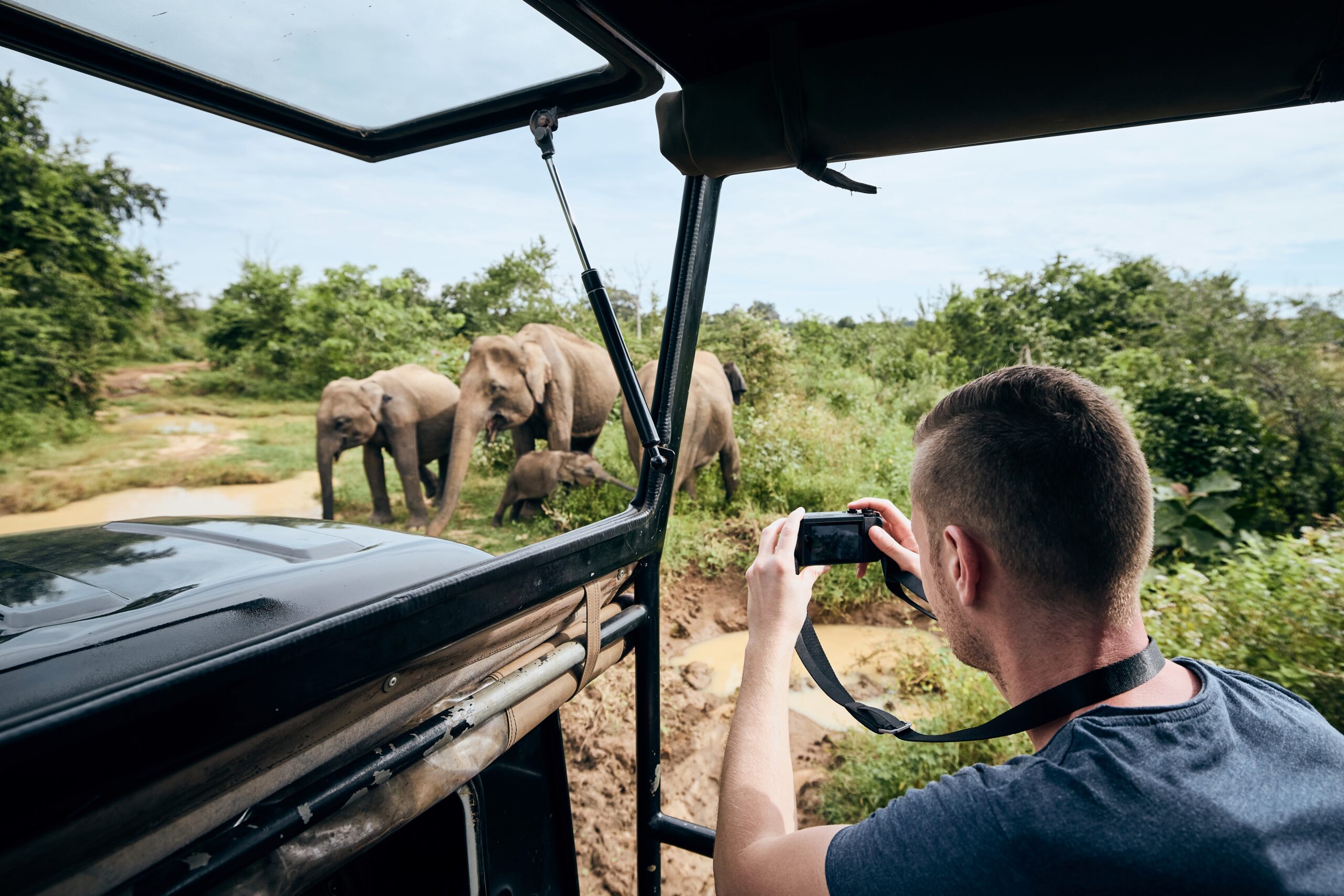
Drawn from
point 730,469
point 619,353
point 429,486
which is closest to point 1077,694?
point 619,353

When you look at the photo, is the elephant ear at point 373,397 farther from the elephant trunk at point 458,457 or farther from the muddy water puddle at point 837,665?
the muddy water puddle at point 837,665

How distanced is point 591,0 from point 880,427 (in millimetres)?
9059

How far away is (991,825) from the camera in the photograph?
80 centimetres

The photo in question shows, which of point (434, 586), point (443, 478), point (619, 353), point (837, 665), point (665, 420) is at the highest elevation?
point (619, 353)

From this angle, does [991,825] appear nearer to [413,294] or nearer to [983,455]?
[983,455]

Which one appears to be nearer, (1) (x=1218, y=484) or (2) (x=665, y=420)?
(2) (x=665, y=420)

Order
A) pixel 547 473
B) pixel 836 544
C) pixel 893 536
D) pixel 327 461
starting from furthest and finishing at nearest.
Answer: pixel 327 461 → pixel 547 473 → pixel 893 536 → pixel 836 544

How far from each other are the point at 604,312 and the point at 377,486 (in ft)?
22.3

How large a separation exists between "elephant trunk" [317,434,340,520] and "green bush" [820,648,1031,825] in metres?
5.20

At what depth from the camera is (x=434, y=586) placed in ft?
3.17

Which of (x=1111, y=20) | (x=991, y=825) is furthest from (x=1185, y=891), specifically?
(x=1111, y=20)

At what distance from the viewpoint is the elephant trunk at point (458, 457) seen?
6.60m

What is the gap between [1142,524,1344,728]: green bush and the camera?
2.66 meters

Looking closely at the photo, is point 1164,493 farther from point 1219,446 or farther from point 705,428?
point 705,428
